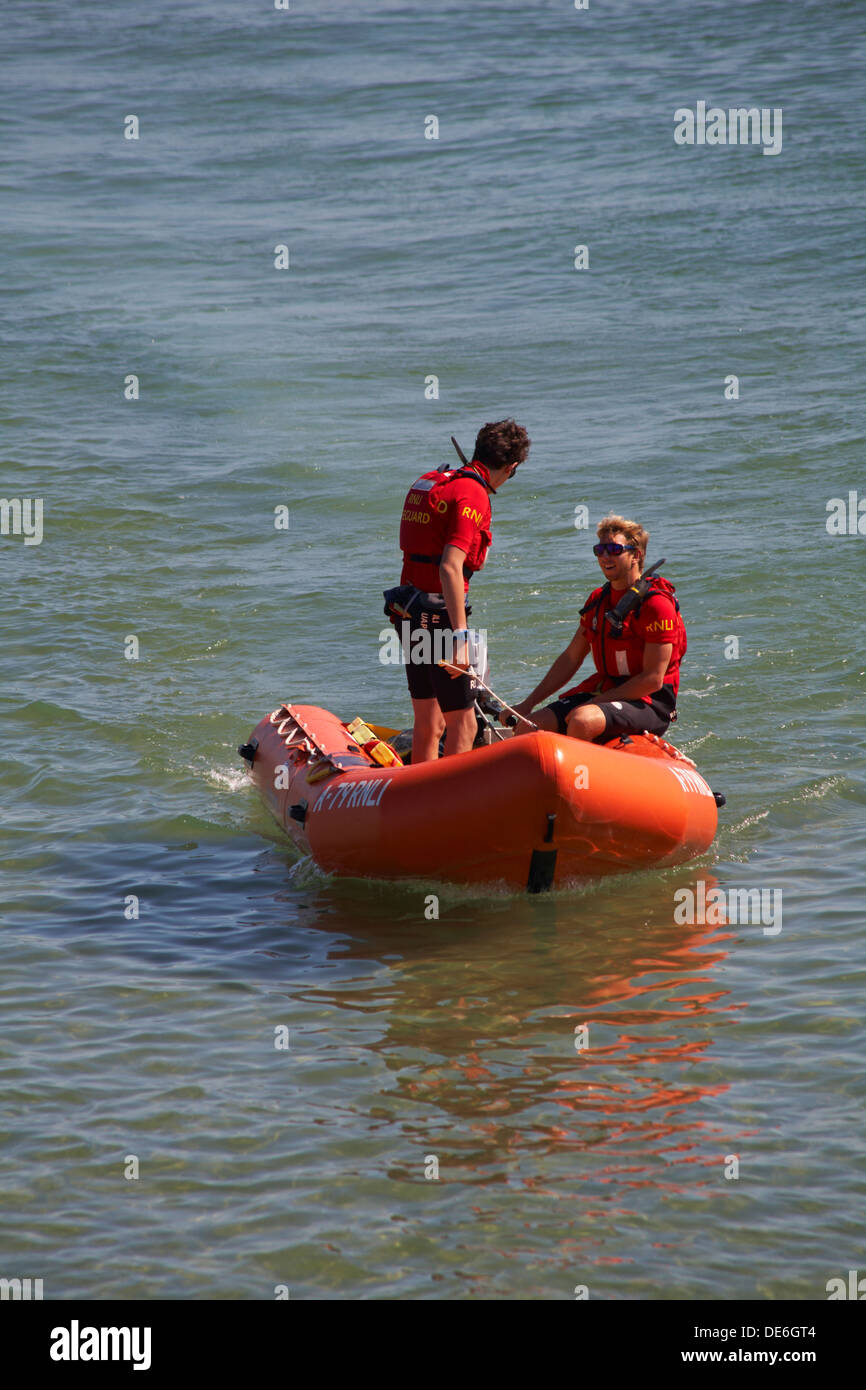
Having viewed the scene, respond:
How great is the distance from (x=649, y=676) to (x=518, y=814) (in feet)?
3.63

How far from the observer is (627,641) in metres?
6.68

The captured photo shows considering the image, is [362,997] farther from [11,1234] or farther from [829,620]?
[829,620]

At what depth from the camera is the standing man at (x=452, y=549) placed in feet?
19.8

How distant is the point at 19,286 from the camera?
17969 mm

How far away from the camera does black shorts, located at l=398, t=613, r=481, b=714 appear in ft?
20.6

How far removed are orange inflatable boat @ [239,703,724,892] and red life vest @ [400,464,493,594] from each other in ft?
2.57

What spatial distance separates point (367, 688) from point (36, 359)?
8.30 meters

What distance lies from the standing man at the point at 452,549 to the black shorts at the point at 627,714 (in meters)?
0.54
